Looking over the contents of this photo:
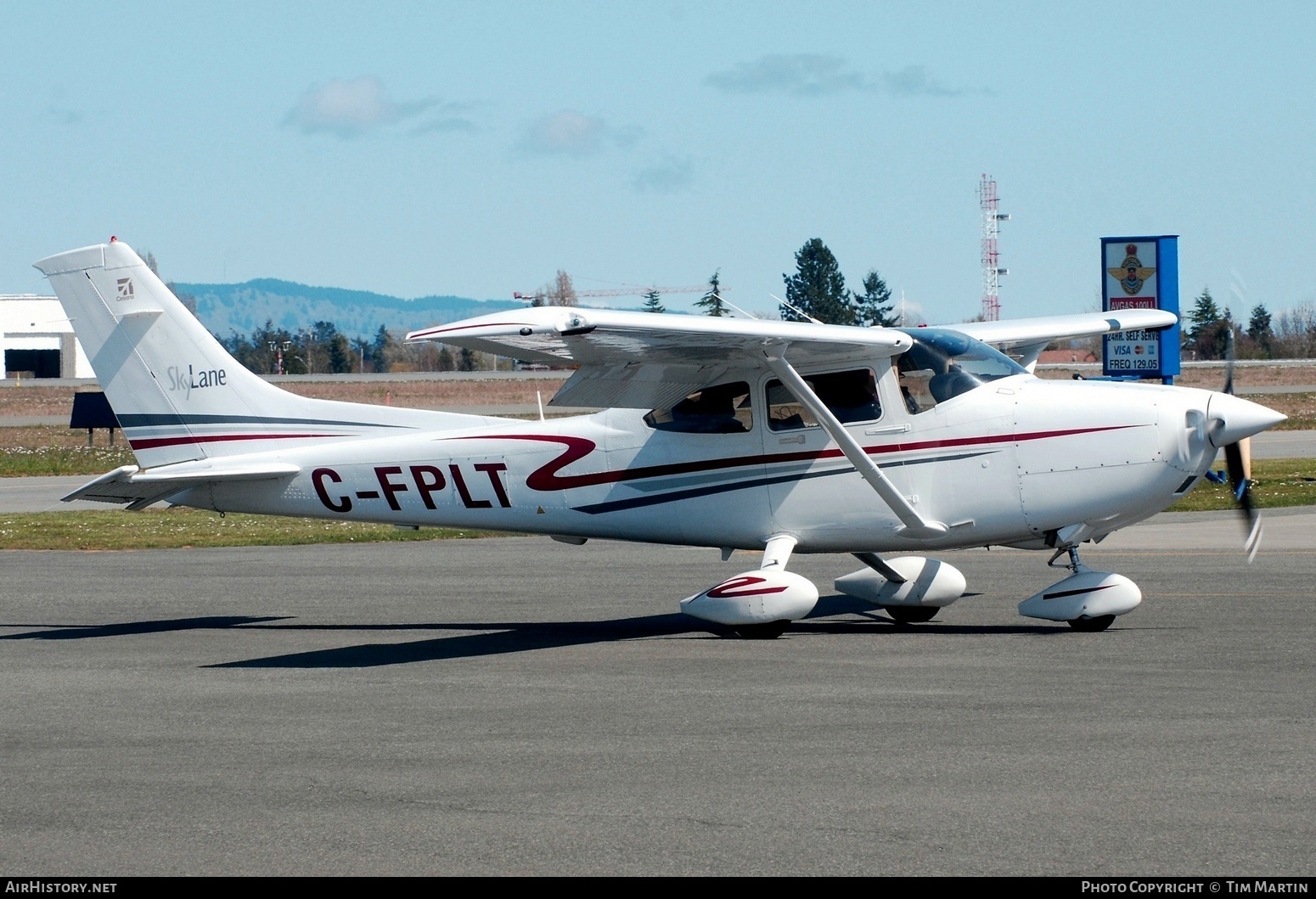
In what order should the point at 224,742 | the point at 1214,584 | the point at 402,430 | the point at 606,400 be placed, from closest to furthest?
the point at 224,742 → the point at 606,400 → the point at 402,430 → the point at 1214,584

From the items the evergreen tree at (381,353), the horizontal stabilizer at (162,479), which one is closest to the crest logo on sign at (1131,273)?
the horizontal stabilizer at (162,479)

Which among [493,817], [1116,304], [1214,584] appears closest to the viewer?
[493,817]

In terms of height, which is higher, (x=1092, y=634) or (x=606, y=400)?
(x=606, y=400)

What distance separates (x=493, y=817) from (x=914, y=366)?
6800 millimetres

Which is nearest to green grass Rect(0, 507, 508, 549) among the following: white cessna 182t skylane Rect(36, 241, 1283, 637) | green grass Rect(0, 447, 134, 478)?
white cessna 182t skylane Rect(36, 241, 1283, 637)

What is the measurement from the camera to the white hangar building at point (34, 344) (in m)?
115

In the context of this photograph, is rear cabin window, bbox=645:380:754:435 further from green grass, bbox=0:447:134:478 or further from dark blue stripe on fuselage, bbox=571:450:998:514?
green grass, bbox=0:447:134:478

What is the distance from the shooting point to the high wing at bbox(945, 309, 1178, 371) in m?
15.1

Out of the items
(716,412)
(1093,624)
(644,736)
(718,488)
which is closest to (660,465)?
(718,488)

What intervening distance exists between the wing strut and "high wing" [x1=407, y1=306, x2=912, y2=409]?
0.13m

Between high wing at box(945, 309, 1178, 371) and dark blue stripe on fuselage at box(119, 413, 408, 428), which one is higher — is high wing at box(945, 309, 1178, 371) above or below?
above

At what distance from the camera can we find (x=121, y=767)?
7.79m
